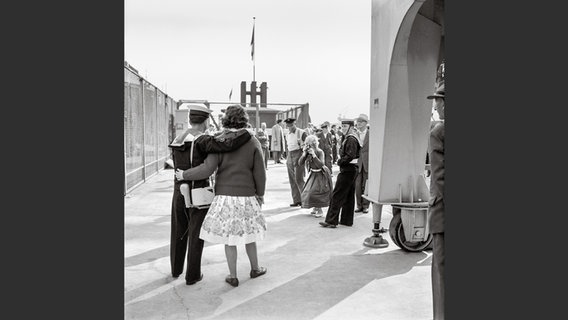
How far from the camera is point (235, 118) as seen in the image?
15.9ft

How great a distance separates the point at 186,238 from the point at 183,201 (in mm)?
423

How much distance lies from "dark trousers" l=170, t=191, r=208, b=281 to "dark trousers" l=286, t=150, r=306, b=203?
481 cm

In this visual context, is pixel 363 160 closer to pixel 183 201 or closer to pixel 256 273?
pixel 256 273

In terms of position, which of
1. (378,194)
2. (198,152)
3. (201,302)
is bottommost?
(201,302)

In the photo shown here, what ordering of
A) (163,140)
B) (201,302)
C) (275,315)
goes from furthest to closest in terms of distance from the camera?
(163,140)
(201,302)
(275,315)

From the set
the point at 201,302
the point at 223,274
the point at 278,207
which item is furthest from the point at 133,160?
the point at 201,302

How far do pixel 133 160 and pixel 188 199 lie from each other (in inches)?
299

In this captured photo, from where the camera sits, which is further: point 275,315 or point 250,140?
point 250,140

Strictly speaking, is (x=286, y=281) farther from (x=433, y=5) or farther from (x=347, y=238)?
(x=433, y=5)

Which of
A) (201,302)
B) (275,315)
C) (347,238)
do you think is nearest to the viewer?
(275,315)

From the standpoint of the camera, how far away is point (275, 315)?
412 cm

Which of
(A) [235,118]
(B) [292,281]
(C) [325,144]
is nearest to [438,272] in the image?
(B) [292,281]

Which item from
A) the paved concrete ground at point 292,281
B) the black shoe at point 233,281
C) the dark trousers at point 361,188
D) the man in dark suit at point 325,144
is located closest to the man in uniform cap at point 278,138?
the man in dark suit at point 325,144

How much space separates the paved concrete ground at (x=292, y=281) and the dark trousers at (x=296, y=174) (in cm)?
213
